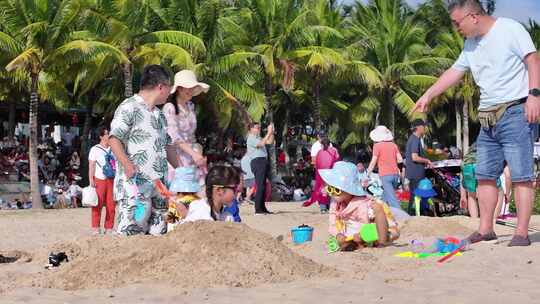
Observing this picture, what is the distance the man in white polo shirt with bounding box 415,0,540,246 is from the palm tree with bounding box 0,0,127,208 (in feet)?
46.9

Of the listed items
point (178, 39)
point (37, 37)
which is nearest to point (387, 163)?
point (37, 37)

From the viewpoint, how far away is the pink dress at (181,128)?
7121mm

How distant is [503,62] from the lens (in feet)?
20.9

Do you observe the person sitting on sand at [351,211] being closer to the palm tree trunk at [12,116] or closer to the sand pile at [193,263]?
the sand pile at [193,263]

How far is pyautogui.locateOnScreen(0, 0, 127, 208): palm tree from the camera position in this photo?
19312 mm

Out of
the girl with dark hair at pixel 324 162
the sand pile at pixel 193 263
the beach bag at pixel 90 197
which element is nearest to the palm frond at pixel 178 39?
the girl with dark hair at pixel 324 162

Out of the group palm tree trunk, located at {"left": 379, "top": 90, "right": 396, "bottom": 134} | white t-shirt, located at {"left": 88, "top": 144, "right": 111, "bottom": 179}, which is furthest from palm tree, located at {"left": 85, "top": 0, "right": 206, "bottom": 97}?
palm tree trunk, located at {"left": 379, "top": 90, "right": 396, "bottom": 134}

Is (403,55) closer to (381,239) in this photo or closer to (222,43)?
(222,43)

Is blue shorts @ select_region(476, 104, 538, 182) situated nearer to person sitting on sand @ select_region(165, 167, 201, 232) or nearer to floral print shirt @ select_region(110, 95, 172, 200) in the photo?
person sitting on sand @ select_region(165, 167, 201, 232)

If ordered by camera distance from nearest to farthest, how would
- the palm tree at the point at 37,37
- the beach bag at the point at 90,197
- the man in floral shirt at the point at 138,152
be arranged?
the man in floral shirt at the point at 138,152 → the beach bag at the point at 90,197 → the palm tree at the point at 37,37

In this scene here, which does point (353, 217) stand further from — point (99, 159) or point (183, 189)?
point (99, 159)

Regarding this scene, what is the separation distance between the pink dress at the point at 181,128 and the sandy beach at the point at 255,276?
1.07 meters

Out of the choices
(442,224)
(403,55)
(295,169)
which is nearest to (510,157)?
(442,224)

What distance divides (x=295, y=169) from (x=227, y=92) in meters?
4.63
